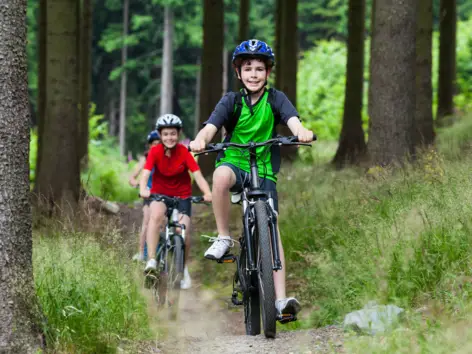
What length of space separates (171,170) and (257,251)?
319 centimetres

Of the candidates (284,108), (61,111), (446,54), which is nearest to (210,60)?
(61,111)

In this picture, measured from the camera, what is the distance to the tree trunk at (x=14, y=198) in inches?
187

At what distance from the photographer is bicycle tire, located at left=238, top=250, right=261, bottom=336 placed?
6.17 meters

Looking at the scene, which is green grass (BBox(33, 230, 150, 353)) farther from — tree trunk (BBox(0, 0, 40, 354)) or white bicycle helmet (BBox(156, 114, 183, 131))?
white bicycle helmet (BBox(156, 114, 183, 131))

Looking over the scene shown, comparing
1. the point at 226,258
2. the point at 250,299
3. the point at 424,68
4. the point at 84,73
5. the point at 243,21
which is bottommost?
the point at 250,299

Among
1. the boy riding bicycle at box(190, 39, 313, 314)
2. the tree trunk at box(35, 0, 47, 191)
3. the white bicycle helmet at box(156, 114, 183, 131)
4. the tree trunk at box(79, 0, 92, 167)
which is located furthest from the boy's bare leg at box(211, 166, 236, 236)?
the tree trunk at box(79, 0, 92, 167)

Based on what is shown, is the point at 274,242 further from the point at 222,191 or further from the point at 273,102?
the point at 273,102

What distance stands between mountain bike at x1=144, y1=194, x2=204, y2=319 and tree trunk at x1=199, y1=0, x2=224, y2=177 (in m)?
8.84

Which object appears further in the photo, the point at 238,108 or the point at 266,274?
the point at 238,108

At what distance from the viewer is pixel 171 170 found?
8.89m

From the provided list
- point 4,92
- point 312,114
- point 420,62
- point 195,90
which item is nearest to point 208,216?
point 420,62

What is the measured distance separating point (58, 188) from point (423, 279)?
8192 millimetres

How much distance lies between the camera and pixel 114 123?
55875mm

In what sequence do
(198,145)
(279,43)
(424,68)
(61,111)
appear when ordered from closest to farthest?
(198,145) → (61,111) → (424,68) → (279,43)
